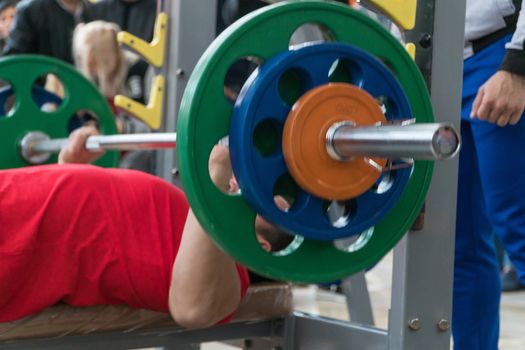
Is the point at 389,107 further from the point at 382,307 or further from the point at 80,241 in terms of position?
the point at 382,307

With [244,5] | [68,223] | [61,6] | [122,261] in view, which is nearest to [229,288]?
[122,261]

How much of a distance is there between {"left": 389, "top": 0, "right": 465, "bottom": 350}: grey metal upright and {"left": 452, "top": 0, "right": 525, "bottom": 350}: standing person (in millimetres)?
112

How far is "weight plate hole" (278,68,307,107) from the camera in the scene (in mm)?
1225

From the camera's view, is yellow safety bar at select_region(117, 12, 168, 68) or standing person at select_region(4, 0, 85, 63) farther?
standing person at select_region(4, 0, 85, 63)

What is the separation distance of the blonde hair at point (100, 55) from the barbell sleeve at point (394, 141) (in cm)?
190

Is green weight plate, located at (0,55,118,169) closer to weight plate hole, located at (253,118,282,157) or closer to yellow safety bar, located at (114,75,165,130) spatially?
yellow safety bar, located at (114,75,165,130)

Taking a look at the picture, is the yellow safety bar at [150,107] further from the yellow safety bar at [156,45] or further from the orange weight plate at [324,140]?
the orange weight plate at [324,140]

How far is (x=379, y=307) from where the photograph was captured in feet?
12.1

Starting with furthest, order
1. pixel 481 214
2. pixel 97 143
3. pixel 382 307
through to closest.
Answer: pixel 382 307 < pixel 97 143 < pixel 481 214

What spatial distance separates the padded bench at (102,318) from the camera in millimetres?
1533

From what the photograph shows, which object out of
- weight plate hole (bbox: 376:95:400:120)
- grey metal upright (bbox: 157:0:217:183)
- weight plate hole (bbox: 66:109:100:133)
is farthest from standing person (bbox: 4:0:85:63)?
weight plate hole (bbox: 376:95:400:120)

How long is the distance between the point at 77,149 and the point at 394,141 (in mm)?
1312

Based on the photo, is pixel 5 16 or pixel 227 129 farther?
pixel 5 16

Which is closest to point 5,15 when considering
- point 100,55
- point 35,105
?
point 100,55
